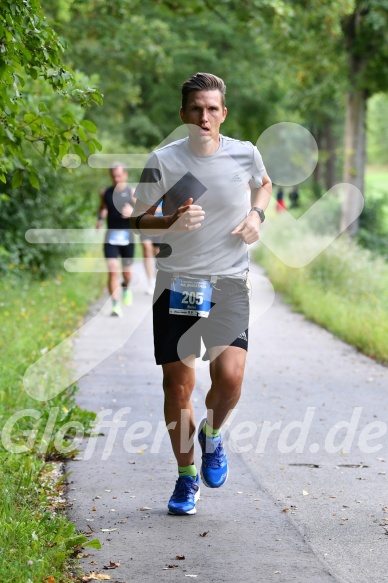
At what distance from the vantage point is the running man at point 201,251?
5102mm

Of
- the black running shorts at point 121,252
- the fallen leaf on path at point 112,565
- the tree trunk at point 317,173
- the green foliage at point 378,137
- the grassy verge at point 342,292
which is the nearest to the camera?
the fallen leaf on path at point 112,565

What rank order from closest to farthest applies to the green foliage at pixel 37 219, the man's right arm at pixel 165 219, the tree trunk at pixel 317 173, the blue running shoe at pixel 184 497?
the man's right arm at pixel 165 219, the blue running shoe at pixel 184 497, the green foliage at pixel 37 219, the tree trunk at pixel 317 173

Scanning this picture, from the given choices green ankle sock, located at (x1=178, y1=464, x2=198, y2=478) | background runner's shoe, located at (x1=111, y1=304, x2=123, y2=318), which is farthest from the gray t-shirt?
background runner's shoe, located at (x1=111, y1=304, x2=123, y2=318)

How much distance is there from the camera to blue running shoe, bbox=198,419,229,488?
17.8ft

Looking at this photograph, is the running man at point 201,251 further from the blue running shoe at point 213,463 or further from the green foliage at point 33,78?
the green foliage at point 33,78

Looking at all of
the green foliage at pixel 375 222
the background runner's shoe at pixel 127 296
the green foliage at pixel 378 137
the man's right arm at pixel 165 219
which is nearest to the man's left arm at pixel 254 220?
the man's right arm at pixel 165 219

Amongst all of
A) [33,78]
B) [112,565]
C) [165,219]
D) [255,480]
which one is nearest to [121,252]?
[255,480]

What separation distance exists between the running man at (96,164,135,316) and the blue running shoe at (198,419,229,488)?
8583 millimetres

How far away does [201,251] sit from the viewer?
16.9 ft

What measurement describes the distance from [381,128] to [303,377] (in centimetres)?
9047

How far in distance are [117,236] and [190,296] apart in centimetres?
919

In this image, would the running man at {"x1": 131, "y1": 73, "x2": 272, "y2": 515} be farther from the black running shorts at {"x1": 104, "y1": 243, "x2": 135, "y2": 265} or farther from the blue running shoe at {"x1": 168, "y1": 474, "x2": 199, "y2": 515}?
the black running shorts at {"x1": 104, "y1": 243, "x2": 135, "y2": 265}

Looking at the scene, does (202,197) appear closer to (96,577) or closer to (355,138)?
(96,577)

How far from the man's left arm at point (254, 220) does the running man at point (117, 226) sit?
335 inches
